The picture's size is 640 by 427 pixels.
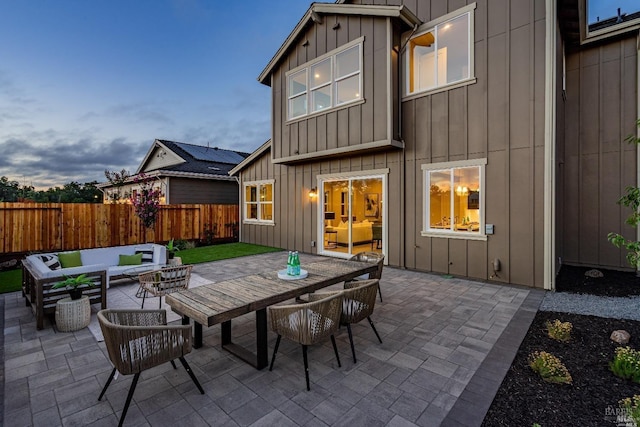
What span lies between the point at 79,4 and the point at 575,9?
14.7 metres

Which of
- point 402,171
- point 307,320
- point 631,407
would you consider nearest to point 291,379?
point 307,320

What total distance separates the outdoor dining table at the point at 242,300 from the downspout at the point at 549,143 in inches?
168

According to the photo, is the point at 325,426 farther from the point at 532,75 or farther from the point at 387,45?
the point at 387,45

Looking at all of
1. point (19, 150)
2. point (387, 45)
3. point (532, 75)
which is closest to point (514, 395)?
point (532, 75)

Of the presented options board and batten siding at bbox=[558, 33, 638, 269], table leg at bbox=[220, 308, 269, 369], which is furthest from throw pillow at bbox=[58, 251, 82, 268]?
board and batten siding at bbox=[558, 33, 638, 269]

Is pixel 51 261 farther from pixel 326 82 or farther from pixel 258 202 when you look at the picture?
pixel 326 82

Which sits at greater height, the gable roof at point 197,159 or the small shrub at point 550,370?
the gable roof at point 197,159

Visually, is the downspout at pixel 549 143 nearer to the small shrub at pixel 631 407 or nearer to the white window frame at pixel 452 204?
the white window frame at pixel 452 204

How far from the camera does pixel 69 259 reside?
18.7 ft

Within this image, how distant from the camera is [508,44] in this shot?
6.03 m

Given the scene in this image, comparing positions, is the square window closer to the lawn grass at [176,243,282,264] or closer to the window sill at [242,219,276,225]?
the window sill at [242,219,276,225]

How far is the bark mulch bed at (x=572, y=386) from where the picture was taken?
88.6 inches

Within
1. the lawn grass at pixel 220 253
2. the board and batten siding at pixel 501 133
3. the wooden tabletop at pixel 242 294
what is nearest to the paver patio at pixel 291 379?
the wooden tabletop at pixel 242 294

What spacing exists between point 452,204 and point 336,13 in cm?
597
